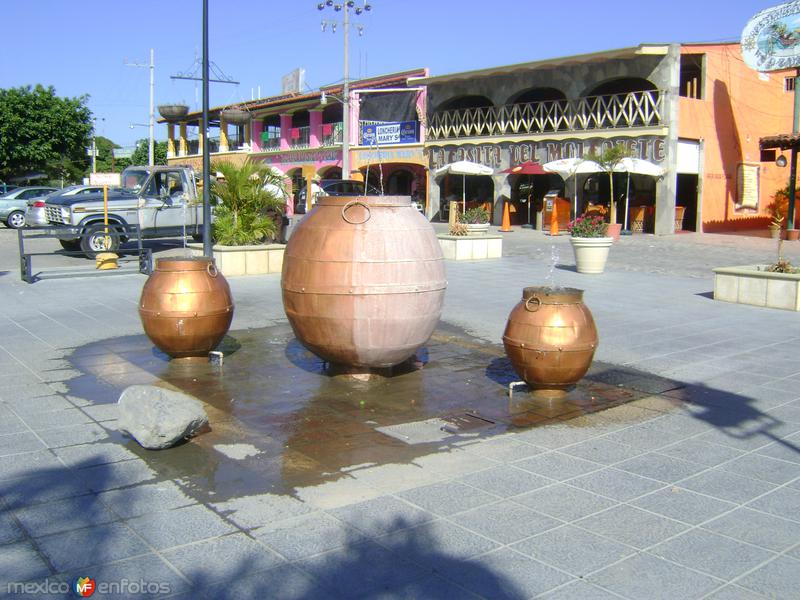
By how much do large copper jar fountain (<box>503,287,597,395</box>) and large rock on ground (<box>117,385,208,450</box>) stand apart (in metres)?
2.79

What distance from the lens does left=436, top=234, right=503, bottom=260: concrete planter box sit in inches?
732

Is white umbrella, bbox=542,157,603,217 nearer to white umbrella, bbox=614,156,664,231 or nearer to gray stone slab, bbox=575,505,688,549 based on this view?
white umbrella, bbox=614,156,664,231

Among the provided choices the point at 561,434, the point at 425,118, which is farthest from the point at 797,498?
the point at 425,118

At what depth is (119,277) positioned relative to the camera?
15.0m

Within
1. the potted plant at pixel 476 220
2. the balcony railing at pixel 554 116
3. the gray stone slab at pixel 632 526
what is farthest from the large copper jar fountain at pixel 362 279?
the balcony railing at pixel 554 116

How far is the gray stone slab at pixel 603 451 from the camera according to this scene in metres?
5.34

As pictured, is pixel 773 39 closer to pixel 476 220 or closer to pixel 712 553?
pixel 476 220

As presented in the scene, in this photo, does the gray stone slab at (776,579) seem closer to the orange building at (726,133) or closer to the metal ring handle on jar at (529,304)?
the metal ring handle on jar at (529,304)

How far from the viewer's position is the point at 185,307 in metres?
7.61

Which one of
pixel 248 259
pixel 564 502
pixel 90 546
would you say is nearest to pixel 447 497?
pixel 564 502

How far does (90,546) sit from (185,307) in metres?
3.91

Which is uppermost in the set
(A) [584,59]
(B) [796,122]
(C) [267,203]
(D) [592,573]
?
(A) [584,59]

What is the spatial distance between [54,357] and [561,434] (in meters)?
5.38

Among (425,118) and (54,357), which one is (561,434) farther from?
(425,118)
